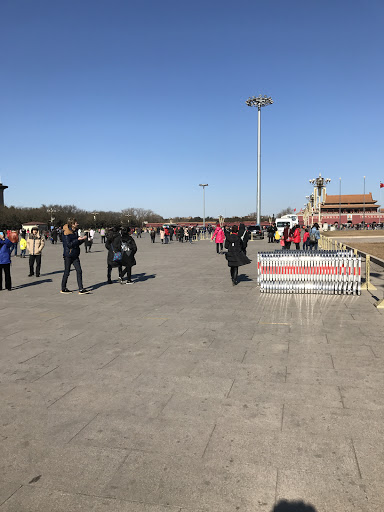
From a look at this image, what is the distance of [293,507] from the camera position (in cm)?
221

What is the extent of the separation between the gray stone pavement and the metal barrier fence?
1844 mm

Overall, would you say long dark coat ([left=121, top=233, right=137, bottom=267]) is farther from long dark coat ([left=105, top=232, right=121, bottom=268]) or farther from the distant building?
the distant building

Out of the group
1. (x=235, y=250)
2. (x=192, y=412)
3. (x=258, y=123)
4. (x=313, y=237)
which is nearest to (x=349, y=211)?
(x=258, y=123)

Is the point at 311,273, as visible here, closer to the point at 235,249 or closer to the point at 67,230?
the point at 235,249

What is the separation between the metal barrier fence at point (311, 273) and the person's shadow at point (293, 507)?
7.01 meters

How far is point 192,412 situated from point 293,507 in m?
1.27

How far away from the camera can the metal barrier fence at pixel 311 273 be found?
8.60m

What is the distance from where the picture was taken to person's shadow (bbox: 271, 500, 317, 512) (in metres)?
2.19

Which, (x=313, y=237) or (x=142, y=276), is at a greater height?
(x=313, y=237)

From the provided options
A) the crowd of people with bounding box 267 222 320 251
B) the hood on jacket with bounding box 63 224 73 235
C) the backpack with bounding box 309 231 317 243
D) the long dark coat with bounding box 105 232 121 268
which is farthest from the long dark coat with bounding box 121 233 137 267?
the backpack with bounding box 309 231 317 243

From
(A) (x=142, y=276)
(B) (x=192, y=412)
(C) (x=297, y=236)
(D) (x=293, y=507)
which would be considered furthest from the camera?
(C) (x=297, y=236)

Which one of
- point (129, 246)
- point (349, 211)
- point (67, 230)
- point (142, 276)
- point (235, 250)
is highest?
point (349, 211)

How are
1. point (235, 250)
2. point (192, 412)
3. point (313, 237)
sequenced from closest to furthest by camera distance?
point (192, 412)
point (235, 250)
point (313, 237)

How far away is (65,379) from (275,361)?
8.08 feet
